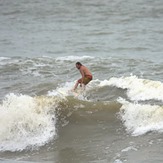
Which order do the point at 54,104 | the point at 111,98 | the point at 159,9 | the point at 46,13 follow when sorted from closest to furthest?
the point at 54,104 → the point at 111,98 → the point at 159,9 → the point at 46,13

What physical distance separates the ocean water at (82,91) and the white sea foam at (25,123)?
0.08 ft

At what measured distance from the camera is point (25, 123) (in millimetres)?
13266


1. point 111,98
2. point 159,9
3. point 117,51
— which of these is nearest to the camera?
point 111,98

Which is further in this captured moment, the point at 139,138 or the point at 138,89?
the point at 138,89

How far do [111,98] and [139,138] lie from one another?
389cm

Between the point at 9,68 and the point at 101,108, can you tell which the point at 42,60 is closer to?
the point at 9,68

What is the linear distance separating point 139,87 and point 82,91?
182 centimetres

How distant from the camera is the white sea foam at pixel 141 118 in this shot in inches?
493

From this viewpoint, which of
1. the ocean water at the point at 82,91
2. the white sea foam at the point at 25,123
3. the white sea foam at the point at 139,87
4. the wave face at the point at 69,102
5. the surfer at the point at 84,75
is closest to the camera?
the ocean water at the point at 82,91

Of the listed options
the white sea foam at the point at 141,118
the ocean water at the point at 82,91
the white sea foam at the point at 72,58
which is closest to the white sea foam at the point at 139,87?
the ocean water at the point at 82,91

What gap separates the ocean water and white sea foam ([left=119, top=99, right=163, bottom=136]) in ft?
0.08

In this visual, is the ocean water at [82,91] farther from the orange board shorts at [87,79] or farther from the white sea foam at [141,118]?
the orange board shorts at [87,79]

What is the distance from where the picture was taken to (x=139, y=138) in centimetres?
1207

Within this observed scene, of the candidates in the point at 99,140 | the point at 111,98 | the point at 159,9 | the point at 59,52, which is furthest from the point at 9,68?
the point at 159,9
